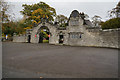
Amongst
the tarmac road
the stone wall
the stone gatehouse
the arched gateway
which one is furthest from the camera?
the arched gateway

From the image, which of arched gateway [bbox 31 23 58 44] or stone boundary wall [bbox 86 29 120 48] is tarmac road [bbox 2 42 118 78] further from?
arched gateway [bbox 31 23 58 44]

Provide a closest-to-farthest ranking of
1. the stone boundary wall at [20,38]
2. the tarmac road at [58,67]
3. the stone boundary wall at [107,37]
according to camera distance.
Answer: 1. the tarmac road at [58,67]
2. the stone boundary wall at [107,37]
3. the stone boundary wall at [20,38]

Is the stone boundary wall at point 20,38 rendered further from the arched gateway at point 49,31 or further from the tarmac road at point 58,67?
the tarmac road at point 58,67

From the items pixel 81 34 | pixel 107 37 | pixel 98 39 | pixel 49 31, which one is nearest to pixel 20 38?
pixel 49 31

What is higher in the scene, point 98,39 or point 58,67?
point 98,39

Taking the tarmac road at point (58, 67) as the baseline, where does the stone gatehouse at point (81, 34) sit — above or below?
above

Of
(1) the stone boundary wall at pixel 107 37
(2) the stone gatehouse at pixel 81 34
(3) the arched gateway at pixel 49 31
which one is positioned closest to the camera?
(1) the stone boundary wall at pixel 107 37

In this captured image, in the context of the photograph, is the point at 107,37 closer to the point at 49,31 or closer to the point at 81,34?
the point at 81,34

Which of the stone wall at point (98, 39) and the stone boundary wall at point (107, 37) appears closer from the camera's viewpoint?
the stone boundary wall at point (107, 37)

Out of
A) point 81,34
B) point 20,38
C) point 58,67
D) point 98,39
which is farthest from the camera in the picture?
point 20,38

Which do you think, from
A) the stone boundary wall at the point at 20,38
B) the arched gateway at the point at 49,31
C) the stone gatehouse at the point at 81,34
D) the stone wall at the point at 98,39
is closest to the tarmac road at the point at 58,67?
the stone wall at the point at 98,39

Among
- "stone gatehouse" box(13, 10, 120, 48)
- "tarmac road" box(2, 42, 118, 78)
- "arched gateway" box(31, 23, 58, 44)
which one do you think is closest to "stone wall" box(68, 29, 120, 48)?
"stone gatehouse" box(13, 10, 120, 48)

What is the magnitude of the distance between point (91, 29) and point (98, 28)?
131cm

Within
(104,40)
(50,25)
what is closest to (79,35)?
(104,40)
